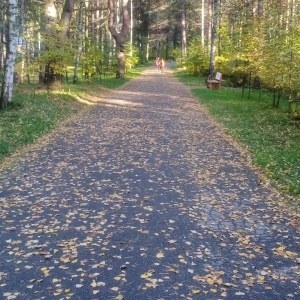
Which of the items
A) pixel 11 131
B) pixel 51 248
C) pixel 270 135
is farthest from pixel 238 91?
pixel 51 248

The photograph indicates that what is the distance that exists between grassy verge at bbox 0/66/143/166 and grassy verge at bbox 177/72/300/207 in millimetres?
5591

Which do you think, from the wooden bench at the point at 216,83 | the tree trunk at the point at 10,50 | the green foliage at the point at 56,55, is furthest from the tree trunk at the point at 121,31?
the tree trunk at the point at 10,50

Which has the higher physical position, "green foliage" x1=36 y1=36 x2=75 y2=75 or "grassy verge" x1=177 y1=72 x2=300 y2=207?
"green foliage" x1=36 y1=36 x2=75 y2=75

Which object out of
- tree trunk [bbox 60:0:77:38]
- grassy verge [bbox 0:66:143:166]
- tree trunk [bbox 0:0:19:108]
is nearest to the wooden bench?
grassy verge [bbox 0:66:143:166]

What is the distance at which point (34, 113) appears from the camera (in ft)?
49.0

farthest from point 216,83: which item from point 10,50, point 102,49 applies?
point 10,50

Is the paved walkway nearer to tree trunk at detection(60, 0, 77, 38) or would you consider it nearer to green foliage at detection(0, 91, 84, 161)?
green foliage at detection(0, 91, 84, 161)

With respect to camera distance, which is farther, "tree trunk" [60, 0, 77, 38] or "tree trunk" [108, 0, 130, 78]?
"tree trunk" [108, 0, 130, 78]

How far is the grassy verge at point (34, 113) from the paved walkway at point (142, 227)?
813 millimetres

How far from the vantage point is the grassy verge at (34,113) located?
38.2 ft


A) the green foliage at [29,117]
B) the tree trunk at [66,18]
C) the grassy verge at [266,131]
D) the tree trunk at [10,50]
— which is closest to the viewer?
the grassy verge at [266,131]

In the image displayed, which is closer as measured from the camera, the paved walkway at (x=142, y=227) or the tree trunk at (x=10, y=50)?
the paved walkway at (x=142, y=227)

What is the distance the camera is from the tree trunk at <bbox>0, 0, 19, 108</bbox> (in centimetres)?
1428

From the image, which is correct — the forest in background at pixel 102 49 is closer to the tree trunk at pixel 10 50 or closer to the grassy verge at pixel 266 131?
the tree trunk at pixel 10 50
